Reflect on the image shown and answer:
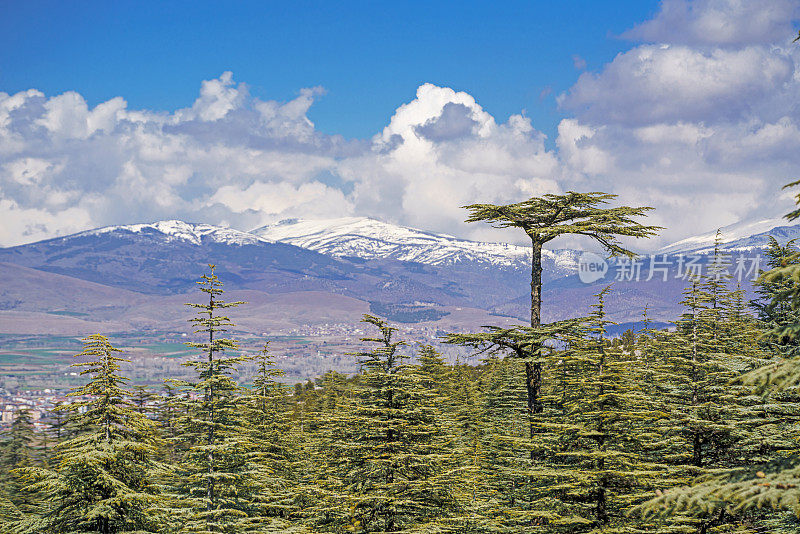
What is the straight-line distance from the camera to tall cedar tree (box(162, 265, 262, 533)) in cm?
2002

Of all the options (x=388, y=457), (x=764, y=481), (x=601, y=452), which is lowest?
(x=388, y=457)

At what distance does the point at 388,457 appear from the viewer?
2011cm

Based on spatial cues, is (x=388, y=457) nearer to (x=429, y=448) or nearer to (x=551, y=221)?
(x=429, y=448)

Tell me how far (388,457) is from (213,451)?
6227 millimetres

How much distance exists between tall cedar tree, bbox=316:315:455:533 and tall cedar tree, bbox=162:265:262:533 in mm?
3310

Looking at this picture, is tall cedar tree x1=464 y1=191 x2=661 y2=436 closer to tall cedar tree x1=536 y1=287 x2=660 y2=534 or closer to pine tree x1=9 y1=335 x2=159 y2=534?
tall cedar tree x1=536 y1=287 x2=660 y2=534

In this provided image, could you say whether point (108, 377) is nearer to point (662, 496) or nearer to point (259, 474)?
point (259, 474)

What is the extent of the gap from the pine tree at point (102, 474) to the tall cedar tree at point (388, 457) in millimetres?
6215

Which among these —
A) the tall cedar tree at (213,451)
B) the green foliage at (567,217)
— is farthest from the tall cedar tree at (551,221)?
the tall cedar tree at (213,451)

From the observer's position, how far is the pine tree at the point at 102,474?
18.4 meters

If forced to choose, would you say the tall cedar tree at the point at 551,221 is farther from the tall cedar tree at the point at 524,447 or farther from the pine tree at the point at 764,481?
the pine tree at the point at 764,481

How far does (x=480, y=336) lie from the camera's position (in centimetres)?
2319

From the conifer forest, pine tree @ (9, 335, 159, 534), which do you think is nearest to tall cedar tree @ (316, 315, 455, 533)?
the conifer forest

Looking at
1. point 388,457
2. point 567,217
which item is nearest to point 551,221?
point 567,217
